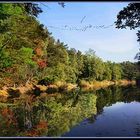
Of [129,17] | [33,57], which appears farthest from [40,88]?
[129,17]

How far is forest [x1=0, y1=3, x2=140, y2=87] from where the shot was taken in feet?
36.2

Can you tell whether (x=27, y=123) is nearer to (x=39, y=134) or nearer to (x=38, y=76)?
(x=39, y=134)

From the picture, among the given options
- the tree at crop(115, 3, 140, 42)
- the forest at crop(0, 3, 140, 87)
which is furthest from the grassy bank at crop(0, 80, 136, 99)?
the tree at crop(115, 3, 140, 42)

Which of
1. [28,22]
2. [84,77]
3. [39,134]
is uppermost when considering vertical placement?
[28,22]

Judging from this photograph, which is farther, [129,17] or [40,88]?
[40,88]

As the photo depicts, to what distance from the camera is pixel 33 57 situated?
14445mm

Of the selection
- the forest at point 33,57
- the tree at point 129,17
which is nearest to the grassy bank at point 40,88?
the forest at point 33,57

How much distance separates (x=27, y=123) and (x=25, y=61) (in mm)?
6282

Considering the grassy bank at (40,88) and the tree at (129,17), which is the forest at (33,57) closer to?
the grassy bank at (40,88)

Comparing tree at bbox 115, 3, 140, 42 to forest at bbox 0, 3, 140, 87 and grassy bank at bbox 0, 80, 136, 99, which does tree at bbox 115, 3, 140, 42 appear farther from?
grassy bank at bbox 0, 80, 136, 99

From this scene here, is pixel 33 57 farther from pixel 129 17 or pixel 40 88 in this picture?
pixel 129 17

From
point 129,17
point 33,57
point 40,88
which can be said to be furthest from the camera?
point 40,88

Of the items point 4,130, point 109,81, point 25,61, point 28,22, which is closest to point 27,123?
point 4,130

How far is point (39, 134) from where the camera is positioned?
23.1 ft
